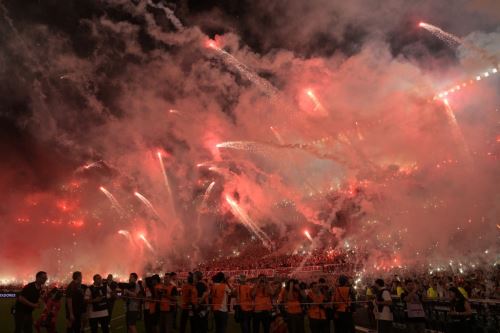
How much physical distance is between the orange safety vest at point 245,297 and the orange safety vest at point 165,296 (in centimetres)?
165

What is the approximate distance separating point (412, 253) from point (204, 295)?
2178cm

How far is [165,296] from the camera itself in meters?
8.76

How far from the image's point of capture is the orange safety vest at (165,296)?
8648 mm

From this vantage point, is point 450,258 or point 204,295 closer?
point 204,295

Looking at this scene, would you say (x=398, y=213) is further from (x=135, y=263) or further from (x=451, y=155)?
(x=135, y=263)

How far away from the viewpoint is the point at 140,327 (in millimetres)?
13094

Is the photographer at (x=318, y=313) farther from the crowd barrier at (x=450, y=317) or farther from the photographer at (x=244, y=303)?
the crowd barrier at (x=450, y=317)

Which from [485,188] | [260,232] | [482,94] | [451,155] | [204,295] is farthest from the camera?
[260,232]

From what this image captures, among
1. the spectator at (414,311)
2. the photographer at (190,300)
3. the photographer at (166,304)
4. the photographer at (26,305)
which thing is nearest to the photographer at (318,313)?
the spectator at (414,311)

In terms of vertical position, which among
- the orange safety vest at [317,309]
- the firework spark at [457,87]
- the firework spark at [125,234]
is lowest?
the orange safety vest at [317,309]

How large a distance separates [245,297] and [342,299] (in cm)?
219

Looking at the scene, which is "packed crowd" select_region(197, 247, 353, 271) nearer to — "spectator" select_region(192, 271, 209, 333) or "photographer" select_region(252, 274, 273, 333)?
"photographer" select_region(252, 274, 273, 333)

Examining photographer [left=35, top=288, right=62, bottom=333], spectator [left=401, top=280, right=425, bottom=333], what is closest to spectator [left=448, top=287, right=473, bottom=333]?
spectator [left=401, top=280, right=425, bottom=333]

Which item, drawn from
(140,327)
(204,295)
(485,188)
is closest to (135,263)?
(140,327)
